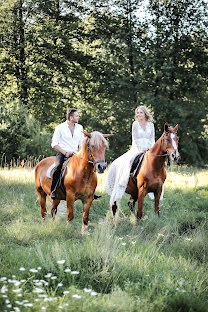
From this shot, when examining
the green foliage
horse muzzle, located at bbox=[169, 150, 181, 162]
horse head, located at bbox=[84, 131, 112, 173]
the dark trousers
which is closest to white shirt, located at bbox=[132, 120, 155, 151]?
horse muzzle, located at bbox=[169, 150, 181, 162]

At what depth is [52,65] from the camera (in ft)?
88.7

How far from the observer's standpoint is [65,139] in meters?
7.81

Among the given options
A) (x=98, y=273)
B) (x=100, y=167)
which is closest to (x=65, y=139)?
(x=100, y=167)

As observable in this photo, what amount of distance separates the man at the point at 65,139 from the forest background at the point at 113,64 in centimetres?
1863

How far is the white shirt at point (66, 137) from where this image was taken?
25.4ft

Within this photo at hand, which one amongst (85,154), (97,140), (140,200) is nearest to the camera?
(97,140)

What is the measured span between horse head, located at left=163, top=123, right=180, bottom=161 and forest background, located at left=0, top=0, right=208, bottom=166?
61.2 feet

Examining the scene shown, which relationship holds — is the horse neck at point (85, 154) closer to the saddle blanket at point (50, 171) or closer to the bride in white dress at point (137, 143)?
the saddle blanket at point (50, 171)

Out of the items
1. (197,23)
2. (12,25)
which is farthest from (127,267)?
(197,23)

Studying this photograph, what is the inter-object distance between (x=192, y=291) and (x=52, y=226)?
3.26 metres

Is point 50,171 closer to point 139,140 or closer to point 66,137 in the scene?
point 66,137

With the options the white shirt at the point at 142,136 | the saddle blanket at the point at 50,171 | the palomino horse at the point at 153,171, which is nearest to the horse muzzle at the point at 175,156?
the palomino horse at the point at 153,171

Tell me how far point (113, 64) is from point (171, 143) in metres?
21.3

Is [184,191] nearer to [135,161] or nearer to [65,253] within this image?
[135,161]
